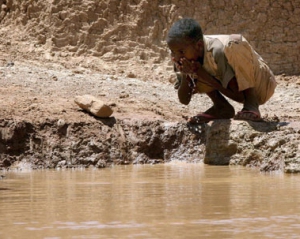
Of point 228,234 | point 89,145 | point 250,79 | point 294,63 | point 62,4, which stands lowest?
point 228,234

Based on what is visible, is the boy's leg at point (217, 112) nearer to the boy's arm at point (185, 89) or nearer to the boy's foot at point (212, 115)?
the boy's foot at point (212, 115)

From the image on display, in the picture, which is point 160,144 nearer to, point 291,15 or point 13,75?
point 13,75

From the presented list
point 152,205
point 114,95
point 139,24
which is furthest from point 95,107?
point 139,24

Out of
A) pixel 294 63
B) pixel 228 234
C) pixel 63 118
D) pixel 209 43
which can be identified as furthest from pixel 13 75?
pixel 228 234

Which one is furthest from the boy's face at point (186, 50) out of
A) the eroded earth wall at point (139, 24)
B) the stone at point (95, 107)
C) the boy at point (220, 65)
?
the eroded earth wall at point (139, 24)

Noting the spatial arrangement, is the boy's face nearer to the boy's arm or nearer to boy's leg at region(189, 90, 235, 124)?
the boy's arm

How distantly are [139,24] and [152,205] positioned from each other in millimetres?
9034

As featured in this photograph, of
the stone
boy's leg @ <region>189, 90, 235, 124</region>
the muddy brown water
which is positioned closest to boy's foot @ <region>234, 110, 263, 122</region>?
boy's leg @ <region>189, 90, 235, 124</region>

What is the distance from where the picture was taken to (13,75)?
10.8 meters

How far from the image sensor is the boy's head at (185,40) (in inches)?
300

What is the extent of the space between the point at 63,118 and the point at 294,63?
6.45 metres

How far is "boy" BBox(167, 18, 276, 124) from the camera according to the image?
7.68 metres

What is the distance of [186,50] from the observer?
769 centimetres

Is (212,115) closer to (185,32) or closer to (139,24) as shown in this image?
(185,32)
